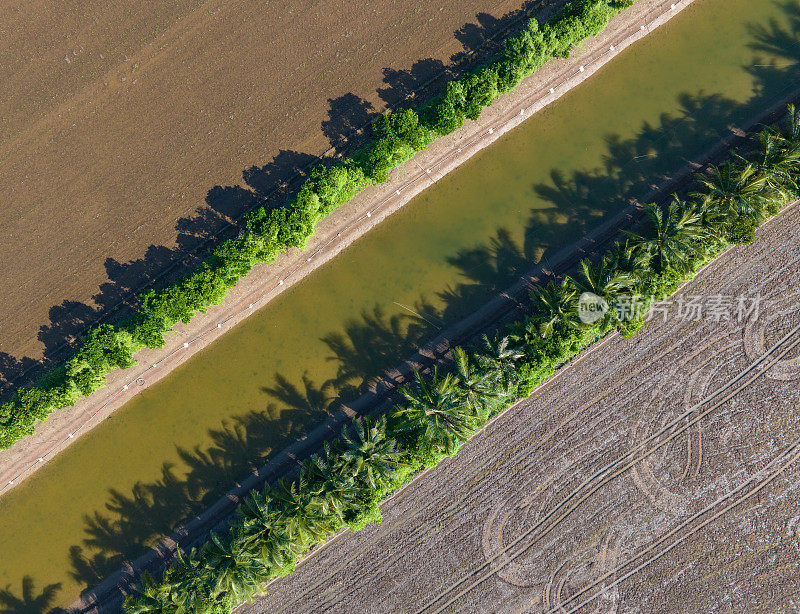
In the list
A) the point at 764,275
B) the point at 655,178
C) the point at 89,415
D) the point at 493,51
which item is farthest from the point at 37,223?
the point at 764,275

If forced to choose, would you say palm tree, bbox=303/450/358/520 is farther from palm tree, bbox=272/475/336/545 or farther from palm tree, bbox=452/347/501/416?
palm tree, bbox=452/347/501/416

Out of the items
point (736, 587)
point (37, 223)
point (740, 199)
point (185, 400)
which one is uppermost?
point (37, 223)

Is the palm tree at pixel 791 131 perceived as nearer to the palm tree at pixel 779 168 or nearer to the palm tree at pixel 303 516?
the palm tree at pixel 779 168

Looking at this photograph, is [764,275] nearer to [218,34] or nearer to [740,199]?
[740,199]

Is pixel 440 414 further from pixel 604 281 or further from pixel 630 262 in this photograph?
pixel 630 262

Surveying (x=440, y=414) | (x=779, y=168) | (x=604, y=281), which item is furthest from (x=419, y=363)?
(x=779, y=168)

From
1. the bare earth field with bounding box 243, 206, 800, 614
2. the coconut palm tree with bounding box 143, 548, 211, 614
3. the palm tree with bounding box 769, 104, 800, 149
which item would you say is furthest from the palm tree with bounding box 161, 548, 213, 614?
the palm tree with bounding box 769, 104, 800, 149
